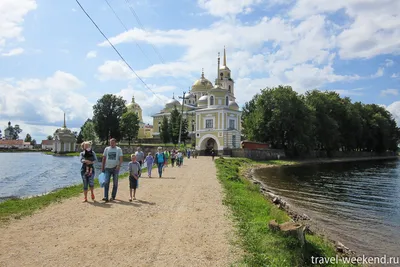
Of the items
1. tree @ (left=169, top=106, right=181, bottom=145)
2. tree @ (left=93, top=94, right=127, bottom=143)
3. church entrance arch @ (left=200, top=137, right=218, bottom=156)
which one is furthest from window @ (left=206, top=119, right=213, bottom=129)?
tree @ (left=93, top=94, right=127, bottom=143)

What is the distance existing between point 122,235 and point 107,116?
76.5 metres

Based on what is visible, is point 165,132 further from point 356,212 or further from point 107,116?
point 356,212

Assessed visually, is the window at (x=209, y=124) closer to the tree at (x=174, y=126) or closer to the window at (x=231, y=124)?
the window at (x=231, y=124)

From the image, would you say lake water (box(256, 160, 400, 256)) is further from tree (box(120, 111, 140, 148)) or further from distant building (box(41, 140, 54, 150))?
distant building (box(41, 140, 54, 150))

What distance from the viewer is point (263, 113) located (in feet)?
213

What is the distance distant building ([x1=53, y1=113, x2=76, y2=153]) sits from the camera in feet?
318

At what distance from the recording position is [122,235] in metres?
8.70

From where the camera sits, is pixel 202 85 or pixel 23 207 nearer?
pixel 23 207

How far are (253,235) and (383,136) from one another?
99754 millimetres

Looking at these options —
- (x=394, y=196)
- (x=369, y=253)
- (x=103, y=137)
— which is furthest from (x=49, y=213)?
(x=103, y=137)

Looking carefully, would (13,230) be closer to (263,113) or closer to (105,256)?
(105,256)

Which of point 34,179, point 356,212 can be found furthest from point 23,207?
point 34,179

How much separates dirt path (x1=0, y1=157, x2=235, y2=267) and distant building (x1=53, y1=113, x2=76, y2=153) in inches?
3524

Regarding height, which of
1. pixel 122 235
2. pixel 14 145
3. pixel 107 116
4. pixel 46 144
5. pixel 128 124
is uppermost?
pixel 107 116
